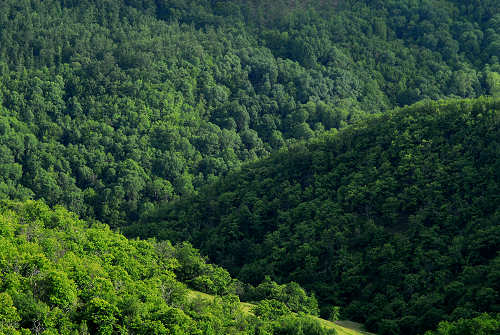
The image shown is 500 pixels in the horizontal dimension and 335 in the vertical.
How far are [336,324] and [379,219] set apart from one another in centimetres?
2688

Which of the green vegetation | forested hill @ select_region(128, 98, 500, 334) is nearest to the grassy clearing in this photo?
the green vegetation

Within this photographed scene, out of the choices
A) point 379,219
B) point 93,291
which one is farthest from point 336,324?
point 93,291

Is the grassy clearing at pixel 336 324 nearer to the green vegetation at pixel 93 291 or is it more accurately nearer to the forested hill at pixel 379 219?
the green vegetation at pixel 93 291

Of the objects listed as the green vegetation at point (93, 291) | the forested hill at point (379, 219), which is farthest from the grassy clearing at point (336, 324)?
the forested hill at point (379, 219)

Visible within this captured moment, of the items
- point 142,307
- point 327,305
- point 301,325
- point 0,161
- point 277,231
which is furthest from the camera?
point 0,161

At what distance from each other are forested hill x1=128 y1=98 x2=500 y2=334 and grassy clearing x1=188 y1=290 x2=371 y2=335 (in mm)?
2554

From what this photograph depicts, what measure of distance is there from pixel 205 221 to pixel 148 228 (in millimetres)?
9895

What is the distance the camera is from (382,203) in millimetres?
117125

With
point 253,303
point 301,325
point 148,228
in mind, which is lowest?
point 148,228

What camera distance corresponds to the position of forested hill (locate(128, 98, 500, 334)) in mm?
97750

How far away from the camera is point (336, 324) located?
93.4 metres

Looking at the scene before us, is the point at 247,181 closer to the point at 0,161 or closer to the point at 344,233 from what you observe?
the point at 344,233

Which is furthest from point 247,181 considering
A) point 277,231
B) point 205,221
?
point 277,231

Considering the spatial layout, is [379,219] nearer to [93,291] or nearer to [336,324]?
[336,324]
